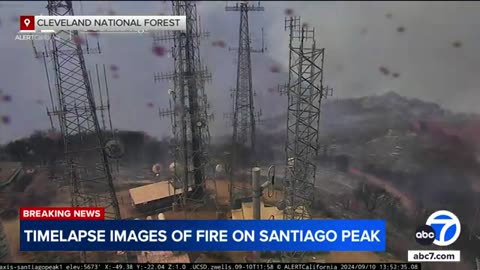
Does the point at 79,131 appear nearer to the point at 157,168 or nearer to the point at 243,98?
the point at 157,168

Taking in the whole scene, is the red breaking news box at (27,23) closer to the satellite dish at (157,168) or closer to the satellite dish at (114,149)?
the satellite dish at (114,149)

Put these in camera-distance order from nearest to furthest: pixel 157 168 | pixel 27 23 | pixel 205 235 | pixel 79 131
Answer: pixel 27 23 < pixel 205 235 < pixel 79 131 < pixel 157 168

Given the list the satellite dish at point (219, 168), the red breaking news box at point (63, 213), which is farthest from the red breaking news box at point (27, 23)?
the satellite dish at point (219, 168)

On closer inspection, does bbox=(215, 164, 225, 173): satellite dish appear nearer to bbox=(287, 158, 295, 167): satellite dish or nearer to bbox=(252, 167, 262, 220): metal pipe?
bbox=(252, 167, 262, 220): metal pipe

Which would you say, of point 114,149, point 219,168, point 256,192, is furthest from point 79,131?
point 256,192

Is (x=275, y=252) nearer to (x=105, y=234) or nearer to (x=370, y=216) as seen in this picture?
(x=370, y=216)

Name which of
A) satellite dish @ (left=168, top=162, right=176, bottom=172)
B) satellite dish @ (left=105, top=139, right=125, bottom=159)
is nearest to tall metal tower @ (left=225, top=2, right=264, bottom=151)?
satellite dish @ (left=168, top=162, right=176, bottom=172)
